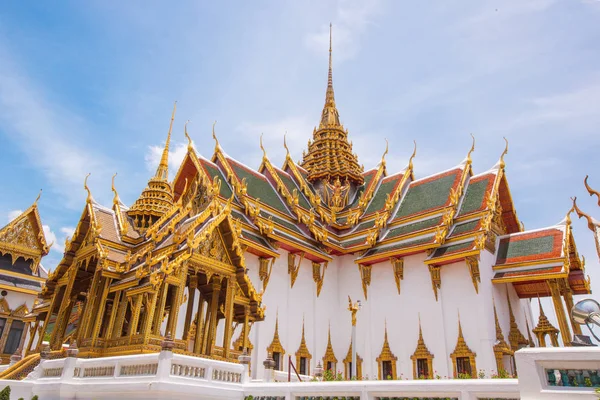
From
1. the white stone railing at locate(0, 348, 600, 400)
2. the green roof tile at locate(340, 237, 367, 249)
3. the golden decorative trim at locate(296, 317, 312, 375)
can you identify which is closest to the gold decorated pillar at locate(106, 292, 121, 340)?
the white stone railing at locate(0, 348, 600, 400)

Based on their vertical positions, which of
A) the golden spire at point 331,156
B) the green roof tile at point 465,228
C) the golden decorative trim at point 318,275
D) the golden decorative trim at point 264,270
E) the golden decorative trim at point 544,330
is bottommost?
the golden decorative trim at point 544,330

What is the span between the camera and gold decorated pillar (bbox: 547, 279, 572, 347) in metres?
13.4

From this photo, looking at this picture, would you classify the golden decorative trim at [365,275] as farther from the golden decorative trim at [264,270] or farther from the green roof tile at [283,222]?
the golden decorative trim at [264,270]

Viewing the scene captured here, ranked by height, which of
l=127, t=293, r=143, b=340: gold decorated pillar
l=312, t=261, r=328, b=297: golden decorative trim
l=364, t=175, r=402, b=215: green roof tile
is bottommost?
l=127, t=293, r=143, b=340: gold decorated pillar

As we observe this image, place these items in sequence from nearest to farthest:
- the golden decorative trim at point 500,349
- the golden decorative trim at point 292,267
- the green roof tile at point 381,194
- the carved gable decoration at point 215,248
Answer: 1. the carved gable decoration at point 215,248
2. the golden decorative trim at point 500,349
3. the golden decorative trim at point 292,267
4. the green roof tile at point 381,194

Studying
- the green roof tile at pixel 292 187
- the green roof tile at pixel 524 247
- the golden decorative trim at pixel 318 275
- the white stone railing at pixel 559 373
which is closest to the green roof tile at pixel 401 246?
the golden decorative trim at pixel 318 275

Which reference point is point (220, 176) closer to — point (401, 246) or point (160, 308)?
point (401, 246)

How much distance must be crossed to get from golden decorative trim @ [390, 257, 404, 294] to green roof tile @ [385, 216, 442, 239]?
3.53 feet

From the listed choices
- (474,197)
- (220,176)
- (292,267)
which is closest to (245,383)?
(292,267)

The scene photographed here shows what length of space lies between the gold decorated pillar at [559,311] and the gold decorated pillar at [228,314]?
10743mm

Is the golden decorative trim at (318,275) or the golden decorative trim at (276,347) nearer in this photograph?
the golden decorative trim at (276,347)

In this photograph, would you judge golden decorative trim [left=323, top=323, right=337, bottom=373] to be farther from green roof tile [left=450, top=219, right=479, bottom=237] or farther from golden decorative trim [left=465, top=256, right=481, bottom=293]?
green roof tile [left=450, top=219, right=479, bottom=237]

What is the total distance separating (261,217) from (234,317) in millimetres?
7293

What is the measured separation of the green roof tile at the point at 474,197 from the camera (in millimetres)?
15883
